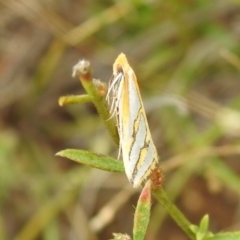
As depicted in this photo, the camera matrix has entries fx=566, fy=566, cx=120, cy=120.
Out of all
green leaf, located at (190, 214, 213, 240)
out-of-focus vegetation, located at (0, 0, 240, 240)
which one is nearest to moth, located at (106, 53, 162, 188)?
green leaf, located at (190, 214, 213, 240)

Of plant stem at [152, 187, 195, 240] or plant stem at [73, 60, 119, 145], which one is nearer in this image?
plant stem at [73, 60, 119, 145]

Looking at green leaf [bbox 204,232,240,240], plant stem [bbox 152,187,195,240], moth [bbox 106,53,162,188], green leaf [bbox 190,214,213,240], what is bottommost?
green leaf [bbox 204,232,240,240]

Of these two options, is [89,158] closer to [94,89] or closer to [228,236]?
[94,89]

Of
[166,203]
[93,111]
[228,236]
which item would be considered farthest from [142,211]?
[93,111]

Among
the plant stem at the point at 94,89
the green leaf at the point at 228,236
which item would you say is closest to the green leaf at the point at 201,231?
the green leaf at the point at 228,236

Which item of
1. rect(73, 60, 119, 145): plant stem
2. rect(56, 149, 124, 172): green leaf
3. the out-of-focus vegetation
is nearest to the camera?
rect(73, 60, 119, 145): plant stem

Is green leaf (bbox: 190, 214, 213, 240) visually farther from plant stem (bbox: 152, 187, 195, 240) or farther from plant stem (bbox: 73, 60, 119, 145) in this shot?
plant stem (bbox: 73, 60, 119, 145)
